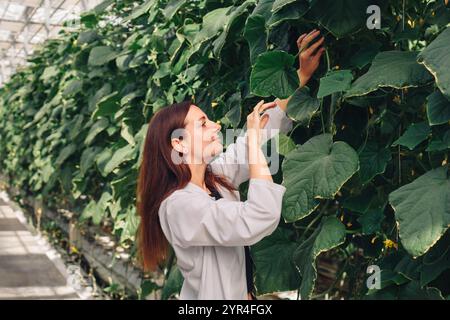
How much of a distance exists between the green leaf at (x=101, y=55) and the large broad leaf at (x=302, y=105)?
1.35 m

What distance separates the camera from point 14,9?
1059cm

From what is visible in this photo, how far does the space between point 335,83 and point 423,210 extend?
0.29 metres

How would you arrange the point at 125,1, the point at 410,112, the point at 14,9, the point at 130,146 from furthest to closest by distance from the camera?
the point at 14,9, the point at 125,1, the point at 130,146, the point at 410,112

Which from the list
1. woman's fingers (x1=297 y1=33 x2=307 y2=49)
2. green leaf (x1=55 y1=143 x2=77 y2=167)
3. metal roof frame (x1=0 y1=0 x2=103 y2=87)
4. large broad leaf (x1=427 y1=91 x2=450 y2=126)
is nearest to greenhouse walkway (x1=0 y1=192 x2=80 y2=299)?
green leaf (x1=55 y1=143 x2=77 y2=167)

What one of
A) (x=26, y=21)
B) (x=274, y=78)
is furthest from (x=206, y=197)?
(x=26, y=21)

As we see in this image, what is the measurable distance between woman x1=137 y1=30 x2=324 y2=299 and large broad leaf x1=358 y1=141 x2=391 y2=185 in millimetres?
203

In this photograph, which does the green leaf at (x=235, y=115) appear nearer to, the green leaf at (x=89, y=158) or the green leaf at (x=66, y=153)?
the green leaf at (x=89, y=158)

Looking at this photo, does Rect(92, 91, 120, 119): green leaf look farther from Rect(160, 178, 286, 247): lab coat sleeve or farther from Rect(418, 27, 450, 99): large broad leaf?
Rect(418, 27, 450, 99): large broad leaf

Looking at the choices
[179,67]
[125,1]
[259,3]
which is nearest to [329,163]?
[259,3]

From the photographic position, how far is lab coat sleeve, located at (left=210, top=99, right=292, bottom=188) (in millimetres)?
1239

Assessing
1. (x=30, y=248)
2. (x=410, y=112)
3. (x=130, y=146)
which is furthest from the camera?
(x=30, y=248)

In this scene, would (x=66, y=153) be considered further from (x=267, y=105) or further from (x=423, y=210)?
(x=423, y=210)

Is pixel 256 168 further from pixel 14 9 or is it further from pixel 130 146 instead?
pixel 14 9
